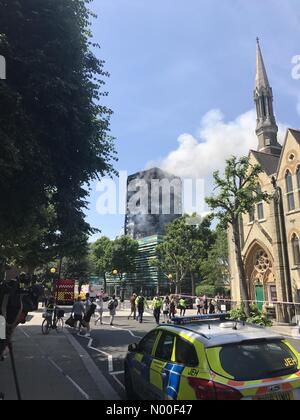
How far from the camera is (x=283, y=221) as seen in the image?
31.1 m

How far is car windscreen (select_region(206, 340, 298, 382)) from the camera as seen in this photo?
475cm

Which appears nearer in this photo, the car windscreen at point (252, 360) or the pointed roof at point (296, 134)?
the car windscreen at point (252, 360)

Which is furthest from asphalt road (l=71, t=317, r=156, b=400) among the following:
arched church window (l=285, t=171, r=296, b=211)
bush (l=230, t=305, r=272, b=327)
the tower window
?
the tower window

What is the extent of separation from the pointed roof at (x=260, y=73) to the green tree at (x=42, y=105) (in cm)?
4567

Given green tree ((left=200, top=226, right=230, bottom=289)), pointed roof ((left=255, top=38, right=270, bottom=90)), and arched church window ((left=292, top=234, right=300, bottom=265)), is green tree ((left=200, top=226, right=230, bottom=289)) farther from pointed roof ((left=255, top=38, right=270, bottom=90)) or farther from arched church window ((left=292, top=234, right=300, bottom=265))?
arched church window ((left=292, top=234, right=300, bottom=265))

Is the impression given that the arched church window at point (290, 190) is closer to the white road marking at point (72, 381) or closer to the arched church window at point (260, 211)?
the arched church window at point (260, 211)

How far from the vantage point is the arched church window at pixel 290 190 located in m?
30.2

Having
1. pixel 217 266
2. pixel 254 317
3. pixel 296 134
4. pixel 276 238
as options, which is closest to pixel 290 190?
pixel 276 238

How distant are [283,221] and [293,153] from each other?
5.19m

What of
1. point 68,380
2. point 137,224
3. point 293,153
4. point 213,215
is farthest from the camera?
point 137,224

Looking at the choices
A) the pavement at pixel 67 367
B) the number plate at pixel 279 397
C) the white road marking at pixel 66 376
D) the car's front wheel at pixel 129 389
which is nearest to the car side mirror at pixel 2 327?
the pavement at pixel 67 367

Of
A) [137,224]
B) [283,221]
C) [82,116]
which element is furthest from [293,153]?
[137,224]

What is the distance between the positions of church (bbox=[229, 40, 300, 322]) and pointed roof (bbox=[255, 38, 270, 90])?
18600 mm

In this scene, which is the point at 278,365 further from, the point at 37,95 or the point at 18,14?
the point at 18,14
